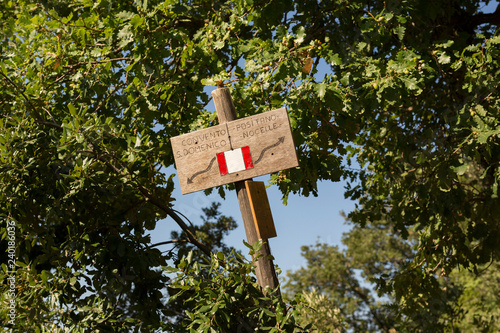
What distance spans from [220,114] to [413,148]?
12.6 feet

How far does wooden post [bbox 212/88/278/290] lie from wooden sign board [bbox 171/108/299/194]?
0.12m

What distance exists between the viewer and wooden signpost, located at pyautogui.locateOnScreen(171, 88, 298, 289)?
3.20m

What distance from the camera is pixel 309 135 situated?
15.8 feet

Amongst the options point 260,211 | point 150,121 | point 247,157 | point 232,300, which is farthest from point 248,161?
point 150,121

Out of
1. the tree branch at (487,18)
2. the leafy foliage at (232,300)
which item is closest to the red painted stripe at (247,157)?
the leafy foliage at (232,300)

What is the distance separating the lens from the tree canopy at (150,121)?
4.01 m

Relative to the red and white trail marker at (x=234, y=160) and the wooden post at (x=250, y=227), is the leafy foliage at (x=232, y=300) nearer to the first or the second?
the wooden post at (x=250, y=227)

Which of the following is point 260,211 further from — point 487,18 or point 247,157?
point 487,18

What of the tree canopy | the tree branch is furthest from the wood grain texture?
the tree branch

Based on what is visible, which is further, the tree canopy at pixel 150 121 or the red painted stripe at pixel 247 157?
the tree canopy at pixel 150 121

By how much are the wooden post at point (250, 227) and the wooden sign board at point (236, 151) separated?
0.12 meters

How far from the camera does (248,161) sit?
10.6ft

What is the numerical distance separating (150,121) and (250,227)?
82.4 inches

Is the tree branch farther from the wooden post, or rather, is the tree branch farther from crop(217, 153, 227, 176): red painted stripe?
crop(217, 153, 227, 176): red painted stripe
